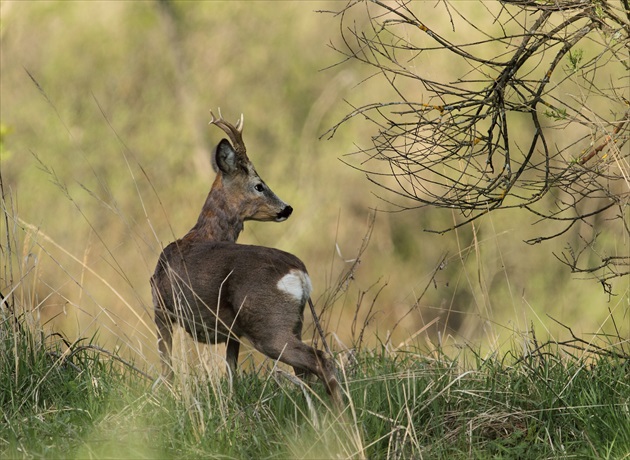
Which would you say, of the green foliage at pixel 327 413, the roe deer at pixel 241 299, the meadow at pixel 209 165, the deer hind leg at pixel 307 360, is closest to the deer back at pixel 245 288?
the roe deer at pixel 241 299

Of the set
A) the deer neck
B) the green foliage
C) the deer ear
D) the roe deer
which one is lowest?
the green foliage

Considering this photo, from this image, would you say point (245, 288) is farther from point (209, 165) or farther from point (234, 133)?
point (209, 165)

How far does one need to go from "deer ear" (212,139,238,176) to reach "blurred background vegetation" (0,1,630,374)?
31.0 ft

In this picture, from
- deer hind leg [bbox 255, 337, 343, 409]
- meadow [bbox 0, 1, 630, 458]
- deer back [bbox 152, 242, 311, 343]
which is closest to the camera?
deer hind leg [bbox 255, 337, 343, 409]

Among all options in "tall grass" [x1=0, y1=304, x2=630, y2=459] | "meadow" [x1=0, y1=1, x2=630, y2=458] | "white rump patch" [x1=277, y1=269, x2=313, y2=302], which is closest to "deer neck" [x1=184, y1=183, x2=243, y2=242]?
"white rump patch" [x1=277, y1=269, x2=313, y2=302]

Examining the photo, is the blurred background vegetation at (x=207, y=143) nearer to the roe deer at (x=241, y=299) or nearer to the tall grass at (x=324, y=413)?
the roe deer at (x=241, y=299)

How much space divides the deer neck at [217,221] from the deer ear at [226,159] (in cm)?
13

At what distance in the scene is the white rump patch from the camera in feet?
18.2

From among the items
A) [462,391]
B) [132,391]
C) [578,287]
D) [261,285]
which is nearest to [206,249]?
[261,285]

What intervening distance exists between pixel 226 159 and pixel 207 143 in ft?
37.7

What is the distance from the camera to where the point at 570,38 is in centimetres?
496

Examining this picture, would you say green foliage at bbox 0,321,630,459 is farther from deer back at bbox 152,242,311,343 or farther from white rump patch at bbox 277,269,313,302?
white rump patch at bbox 277,269,313,302

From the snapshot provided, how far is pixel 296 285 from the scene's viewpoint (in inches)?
220

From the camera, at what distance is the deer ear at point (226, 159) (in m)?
6.88
